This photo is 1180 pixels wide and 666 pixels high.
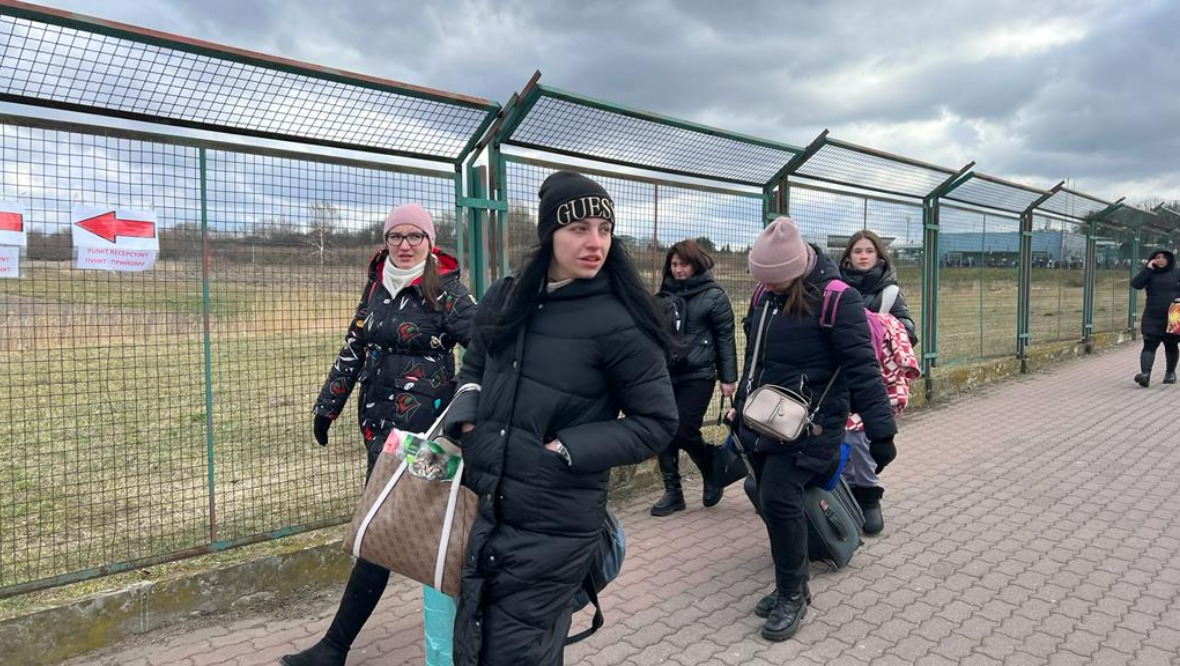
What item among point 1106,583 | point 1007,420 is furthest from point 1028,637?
point 1007,420

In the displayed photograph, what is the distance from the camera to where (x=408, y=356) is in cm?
294

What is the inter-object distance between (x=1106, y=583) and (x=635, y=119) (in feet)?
12.2

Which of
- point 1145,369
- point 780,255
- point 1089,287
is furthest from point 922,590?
point 1089,287

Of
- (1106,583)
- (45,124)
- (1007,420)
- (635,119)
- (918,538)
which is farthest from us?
(1007,420)

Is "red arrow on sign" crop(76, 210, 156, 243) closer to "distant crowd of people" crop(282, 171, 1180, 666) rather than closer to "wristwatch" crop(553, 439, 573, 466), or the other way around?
"distant crowd of people" crop(282, 171, 1180, 666)

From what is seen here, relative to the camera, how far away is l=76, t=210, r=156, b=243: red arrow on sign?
10.4ft

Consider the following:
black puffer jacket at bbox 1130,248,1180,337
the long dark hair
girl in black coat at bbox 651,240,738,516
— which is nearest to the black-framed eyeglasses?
the long dark hair

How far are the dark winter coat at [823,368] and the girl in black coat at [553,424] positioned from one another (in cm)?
140

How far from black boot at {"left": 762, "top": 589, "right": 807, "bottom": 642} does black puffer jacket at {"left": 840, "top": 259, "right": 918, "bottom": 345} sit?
192 centimetres

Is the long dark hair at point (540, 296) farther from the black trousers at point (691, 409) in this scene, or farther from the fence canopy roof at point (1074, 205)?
the fence canopy roof at point (1074, 205)

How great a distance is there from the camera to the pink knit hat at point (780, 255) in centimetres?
328

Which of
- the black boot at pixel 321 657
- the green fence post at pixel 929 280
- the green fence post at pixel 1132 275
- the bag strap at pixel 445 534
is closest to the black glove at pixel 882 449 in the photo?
the bag strap at pixel 445 534

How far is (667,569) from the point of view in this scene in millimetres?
4082

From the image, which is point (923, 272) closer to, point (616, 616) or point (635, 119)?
point (635, 119)
